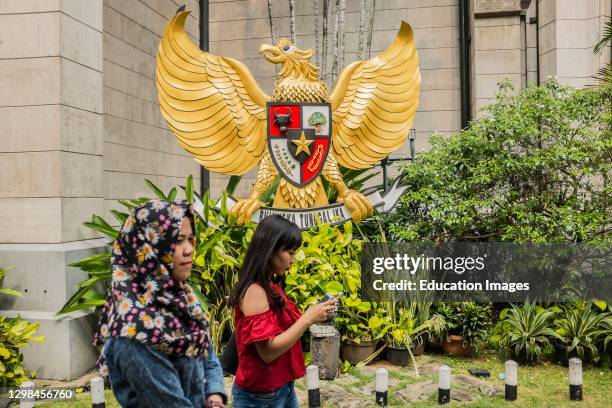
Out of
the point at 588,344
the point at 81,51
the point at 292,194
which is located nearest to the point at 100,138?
the point at 81,51

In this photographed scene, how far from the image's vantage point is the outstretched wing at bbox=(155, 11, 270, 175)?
19.7 ft

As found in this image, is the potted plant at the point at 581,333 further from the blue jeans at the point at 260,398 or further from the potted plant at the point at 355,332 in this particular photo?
the blue jeans at the point at 260,398

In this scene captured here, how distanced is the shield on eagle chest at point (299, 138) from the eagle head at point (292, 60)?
0.38m

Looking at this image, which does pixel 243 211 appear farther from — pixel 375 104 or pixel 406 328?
pixel 406 328

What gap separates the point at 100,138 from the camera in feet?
19.0

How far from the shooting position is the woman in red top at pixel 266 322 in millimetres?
2129

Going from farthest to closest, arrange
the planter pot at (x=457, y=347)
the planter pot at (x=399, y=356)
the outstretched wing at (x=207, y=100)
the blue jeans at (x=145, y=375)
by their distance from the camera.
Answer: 1. the outstretched wing at (x=207, y=100)
2. the planter pot at (x=457, y=347)
3. the planter pot at (x=399, y=356)
4. the blue jeans at (x=145, y=375)

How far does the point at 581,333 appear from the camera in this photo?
206 inches

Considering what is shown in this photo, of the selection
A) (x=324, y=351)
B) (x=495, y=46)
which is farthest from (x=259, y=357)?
(x=495, y=46)

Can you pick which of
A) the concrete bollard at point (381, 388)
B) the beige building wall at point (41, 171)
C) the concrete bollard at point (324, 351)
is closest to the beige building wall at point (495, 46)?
the concrete bollard at point (324, 351)

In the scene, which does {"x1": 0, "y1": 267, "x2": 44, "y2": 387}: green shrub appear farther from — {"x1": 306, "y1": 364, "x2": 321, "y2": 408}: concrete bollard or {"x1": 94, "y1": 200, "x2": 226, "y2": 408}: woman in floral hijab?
{"x1": 94, "y1": 200, "x2": 226, "y2": 408}: woman in floral hijab

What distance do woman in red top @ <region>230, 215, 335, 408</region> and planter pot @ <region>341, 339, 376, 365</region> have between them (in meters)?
3.07

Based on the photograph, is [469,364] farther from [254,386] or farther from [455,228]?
[254,386]

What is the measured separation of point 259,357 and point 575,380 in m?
3.39
